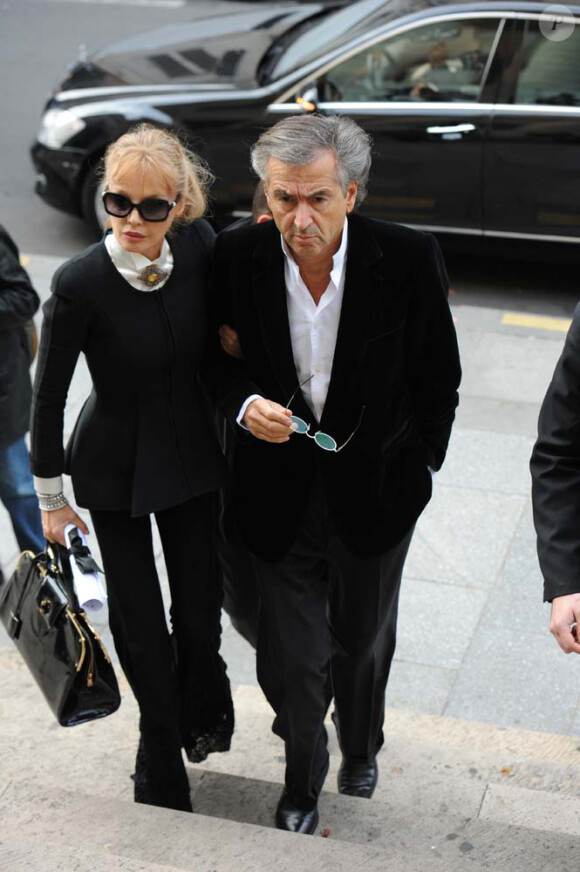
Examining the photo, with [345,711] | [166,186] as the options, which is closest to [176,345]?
[166,186]

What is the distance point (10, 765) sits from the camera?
380 cm

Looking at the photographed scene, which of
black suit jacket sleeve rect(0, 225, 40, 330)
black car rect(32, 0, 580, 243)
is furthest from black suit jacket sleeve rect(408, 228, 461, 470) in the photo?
black car rect(32, 0, 580, 243)

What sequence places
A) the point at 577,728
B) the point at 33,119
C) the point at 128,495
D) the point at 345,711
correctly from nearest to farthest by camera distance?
1. the point at 128,495
2. the point at 345,711
3. the point at 577,728
4. the point at 33,119

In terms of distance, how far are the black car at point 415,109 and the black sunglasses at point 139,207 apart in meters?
4.47

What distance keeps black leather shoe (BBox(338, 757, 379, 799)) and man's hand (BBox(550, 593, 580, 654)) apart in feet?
4.30

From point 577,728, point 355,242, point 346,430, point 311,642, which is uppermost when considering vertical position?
point 355,242

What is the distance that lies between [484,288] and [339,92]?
151cm

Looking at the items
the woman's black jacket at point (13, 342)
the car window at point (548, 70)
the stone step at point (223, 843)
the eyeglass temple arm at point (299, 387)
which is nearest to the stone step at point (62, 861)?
the stone step at point (223, 843)

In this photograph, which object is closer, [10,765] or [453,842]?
[453,842]

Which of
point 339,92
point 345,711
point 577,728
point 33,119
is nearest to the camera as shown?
point 345,711

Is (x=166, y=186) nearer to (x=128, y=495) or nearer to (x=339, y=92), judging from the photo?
(x=128, y=495)

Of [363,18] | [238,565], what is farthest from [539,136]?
[238,565]

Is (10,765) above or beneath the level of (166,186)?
beneath

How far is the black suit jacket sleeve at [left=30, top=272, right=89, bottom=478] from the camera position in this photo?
307 centimetres
